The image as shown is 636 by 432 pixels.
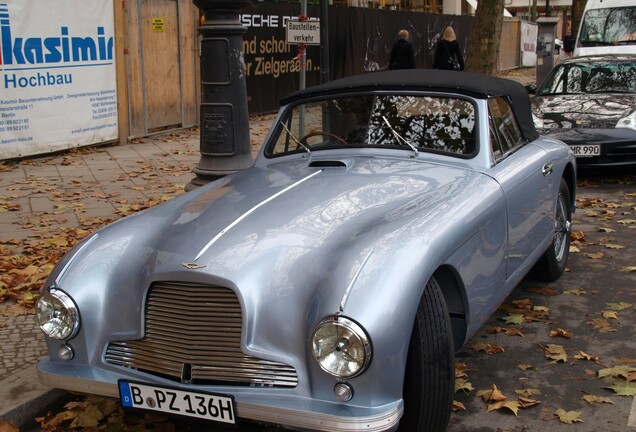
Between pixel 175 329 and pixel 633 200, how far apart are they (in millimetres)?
6928

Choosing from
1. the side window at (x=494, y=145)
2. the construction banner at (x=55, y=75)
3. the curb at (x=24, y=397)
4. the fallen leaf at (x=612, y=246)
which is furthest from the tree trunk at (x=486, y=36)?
the curb at (x=24, y=397)

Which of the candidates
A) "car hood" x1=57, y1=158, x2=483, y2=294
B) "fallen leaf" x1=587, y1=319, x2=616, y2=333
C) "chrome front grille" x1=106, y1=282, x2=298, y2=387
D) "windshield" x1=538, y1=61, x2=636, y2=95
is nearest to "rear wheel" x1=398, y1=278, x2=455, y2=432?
"car hood" x1=57, y1=158, x2=483, y2=294

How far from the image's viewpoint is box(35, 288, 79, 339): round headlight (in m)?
3.51

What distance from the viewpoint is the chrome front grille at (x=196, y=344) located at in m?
3.17

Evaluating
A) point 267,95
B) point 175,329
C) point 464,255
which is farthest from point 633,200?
point 267,95

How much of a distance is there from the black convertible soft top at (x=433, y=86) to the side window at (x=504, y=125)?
0.06m

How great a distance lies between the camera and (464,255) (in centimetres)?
379

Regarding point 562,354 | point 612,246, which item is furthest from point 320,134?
point 612,246

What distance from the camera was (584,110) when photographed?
9.79 meters

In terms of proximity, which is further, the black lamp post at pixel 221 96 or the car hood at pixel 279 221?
the black lamp post at pixel 221 96

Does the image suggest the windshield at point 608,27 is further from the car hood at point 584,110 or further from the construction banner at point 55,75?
the construction banner at point 55,75

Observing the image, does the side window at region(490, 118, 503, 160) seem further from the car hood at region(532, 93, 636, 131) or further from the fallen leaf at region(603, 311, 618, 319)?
the car hood at region(532, 93, 636, 131)

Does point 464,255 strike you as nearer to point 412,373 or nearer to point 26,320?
point 412,373

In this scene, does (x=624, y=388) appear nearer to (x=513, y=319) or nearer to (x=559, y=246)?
(x=513, y=319)
